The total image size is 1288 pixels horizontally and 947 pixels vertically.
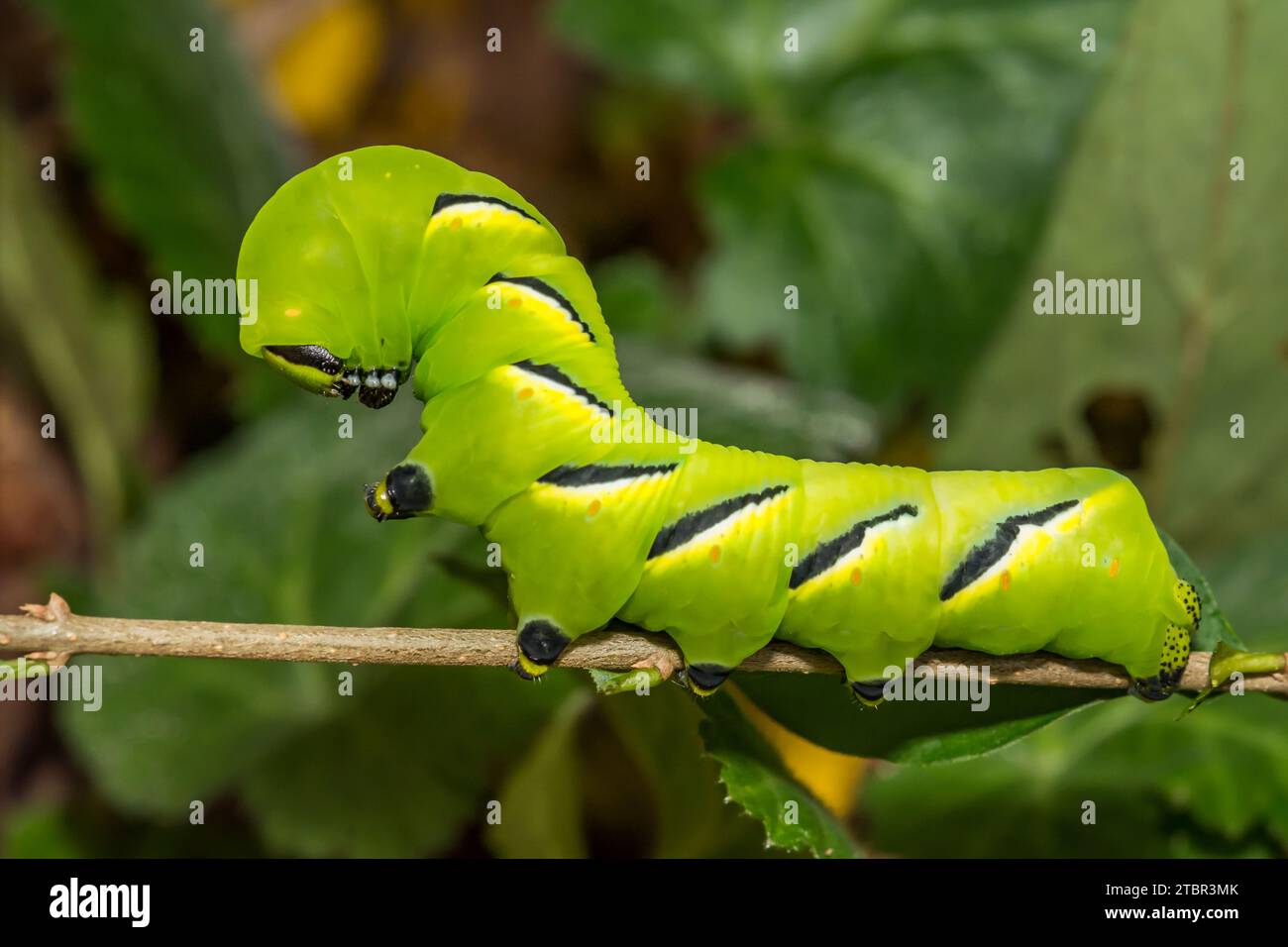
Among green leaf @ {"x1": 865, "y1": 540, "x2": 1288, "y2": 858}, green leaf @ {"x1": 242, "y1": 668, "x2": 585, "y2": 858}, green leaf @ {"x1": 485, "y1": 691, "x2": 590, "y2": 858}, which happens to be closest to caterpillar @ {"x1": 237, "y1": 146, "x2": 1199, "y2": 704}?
green leaf @ {"x1": 865, "y1": 540, "x2": 1288, "y2": 858}

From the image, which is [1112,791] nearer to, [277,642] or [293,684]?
[277,642]

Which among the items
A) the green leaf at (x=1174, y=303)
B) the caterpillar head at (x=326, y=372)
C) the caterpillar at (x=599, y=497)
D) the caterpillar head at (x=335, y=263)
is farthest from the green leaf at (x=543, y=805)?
the green leaf at (x=1174, y=303)

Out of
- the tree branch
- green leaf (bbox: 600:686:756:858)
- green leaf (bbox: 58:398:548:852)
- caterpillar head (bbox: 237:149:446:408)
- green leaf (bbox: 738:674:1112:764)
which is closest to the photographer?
the tree branch

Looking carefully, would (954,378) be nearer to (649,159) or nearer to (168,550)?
(649,159)

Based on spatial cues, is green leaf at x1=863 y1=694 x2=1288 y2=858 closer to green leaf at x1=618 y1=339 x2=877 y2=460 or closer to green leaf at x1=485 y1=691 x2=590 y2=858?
green leaf at x1=485 y1=691 x2=590 y2=858

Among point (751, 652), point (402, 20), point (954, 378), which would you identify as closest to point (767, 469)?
point (751, 652)
